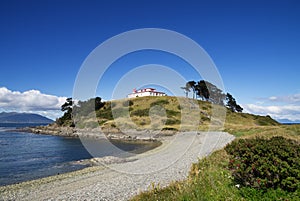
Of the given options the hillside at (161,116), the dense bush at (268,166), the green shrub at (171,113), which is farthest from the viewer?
the green shrub at (171,113)

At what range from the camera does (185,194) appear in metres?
7.87

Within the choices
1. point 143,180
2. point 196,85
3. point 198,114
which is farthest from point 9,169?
point 196,85

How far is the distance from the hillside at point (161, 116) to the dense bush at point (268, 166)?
59.3 meters

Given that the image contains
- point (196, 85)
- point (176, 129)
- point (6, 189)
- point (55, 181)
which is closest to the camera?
point (6, 189)

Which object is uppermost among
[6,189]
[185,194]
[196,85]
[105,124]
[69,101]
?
[196,85]

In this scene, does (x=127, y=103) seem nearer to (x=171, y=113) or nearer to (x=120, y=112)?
(x=120, y=112)

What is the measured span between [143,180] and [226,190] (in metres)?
8.00

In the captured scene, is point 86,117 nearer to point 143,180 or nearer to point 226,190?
point 143,180

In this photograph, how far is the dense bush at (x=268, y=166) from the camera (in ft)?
22.3

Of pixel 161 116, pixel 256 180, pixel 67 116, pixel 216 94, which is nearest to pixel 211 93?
pixel 216 94

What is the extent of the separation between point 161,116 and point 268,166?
81.3 m

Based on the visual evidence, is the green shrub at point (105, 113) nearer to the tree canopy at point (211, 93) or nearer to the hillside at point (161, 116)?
the hillside at point (161, 116)

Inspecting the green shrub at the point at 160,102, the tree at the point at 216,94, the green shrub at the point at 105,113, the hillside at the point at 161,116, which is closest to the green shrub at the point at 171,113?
the hillside at the point at 161,116

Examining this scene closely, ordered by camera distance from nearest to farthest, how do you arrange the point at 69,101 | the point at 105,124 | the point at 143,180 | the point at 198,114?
the point at 143,180 → the point at 105,124 → the point at 198,114 → the point at 69,101
